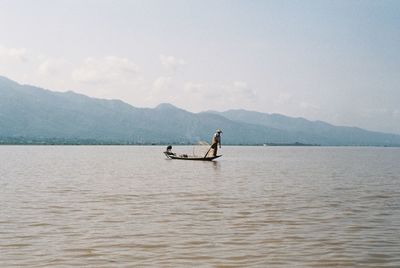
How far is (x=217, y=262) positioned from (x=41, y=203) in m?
16.3

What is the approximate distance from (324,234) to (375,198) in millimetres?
15949

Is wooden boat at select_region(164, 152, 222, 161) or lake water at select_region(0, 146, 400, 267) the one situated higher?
wooden boat at select_region(164, 152, 222, 161)

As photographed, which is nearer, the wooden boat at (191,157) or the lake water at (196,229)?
the lake water at (196,229)

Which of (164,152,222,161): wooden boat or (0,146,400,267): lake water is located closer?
(0,146,400,267): lake water

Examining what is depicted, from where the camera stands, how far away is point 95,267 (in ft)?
46.2

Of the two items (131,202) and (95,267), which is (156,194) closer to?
(131,202)

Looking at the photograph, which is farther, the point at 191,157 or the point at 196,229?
the point at 191,157

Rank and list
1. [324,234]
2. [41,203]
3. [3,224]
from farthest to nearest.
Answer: [41,203] → [3,224] → [324,234]

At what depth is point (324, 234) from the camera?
63.7 feet

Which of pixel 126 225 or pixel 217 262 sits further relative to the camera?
pixel 126 225

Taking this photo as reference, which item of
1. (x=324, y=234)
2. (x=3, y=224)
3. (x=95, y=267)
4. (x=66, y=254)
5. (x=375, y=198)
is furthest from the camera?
(x=375, y=198)

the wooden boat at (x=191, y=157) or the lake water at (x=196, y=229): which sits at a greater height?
the wooden boat at (x=191, y=157)

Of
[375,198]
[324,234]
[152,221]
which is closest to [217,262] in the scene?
[324,234]

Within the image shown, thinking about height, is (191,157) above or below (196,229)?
above
